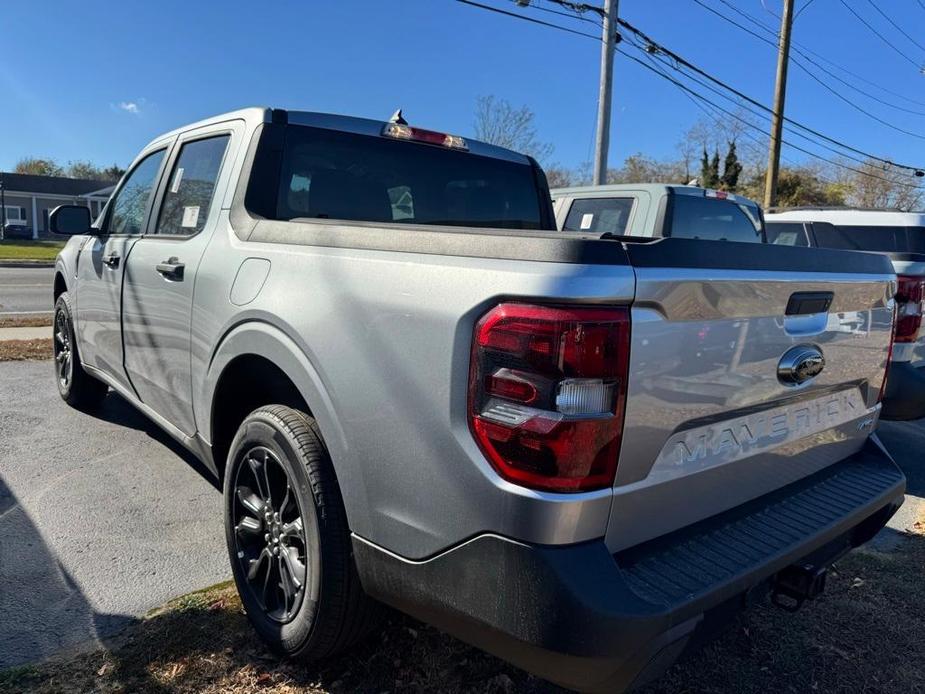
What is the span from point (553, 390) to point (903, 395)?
2.99 meters

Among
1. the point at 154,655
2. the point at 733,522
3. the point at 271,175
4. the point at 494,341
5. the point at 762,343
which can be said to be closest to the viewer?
the point at 494,341

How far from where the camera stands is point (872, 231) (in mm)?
9828

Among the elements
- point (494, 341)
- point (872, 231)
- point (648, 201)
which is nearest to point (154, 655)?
point (494, 341)

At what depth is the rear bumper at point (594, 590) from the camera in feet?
5.22

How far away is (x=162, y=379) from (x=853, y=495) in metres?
3.08

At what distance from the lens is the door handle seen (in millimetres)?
3090

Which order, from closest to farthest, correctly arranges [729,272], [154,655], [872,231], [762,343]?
[729,272] < [762,343] < [154,655] < [872,231]

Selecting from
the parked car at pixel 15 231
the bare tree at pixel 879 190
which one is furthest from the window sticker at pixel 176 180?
the parked car at pixel 15 231

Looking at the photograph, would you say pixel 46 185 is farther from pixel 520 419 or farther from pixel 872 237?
pixel 520 419

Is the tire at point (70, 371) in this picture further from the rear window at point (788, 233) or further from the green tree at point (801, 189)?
the green tree at point (801, 189)

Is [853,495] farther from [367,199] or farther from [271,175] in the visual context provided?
[271,175]

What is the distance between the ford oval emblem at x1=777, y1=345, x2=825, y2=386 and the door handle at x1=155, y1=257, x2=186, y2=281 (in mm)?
2478

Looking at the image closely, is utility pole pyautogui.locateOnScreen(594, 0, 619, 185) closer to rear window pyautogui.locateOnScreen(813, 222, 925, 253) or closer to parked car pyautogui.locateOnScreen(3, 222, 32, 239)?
rear window pyautogui.locateOnScreen(813, 222, 925, 253)

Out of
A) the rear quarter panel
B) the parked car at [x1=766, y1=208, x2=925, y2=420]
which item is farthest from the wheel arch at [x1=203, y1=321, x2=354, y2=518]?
the parked car at [x1=766, y1=208, x2=925, y2=420]
